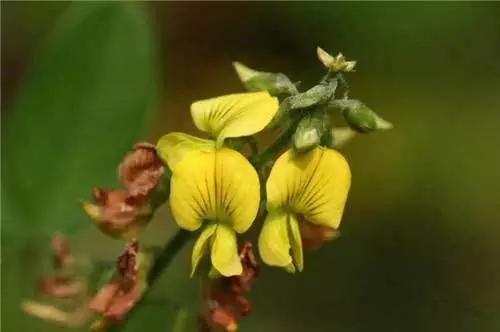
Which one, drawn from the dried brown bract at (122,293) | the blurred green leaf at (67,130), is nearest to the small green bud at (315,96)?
the dried brown bract at (122,293)

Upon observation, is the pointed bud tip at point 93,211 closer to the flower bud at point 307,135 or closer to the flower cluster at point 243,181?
the flower cluster at point 243,181

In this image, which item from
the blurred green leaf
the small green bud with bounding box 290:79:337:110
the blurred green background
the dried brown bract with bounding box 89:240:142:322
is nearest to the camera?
the small green bud with bounding box 290:79:337:110

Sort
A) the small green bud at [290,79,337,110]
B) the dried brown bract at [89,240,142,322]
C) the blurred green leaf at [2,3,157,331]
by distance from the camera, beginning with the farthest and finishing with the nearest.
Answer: the blurred green leaf at [2,3,157,331] → the dried brown bract at [89,240,142,322] → the small green bud at [290,79,337,110]

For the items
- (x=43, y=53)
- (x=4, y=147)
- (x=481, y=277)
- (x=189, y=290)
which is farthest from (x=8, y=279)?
(x=481, y=277)

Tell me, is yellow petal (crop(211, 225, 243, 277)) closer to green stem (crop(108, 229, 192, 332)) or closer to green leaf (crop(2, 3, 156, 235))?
green stem (crop(108, 229, 192, 332))

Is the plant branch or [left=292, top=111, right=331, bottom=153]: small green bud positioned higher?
[left=292, top=111, right=331, bottom=153]: small green bud

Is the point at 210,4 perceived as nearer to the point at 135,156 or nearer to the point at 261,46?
the point at 261,46

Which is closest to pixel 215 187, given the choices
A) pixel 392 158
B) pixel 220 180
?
pixel 220 180

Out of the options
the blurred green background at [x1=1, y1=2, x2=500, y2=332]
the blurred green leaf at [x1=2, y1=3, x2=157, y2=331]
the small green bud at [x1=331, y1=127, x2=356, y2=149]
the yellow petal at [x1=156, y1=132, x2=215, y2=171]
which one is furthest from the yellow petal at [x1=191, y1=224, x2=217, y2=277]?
the blurred green background at [x1=1, y1=2, x2=500, y2=332]
